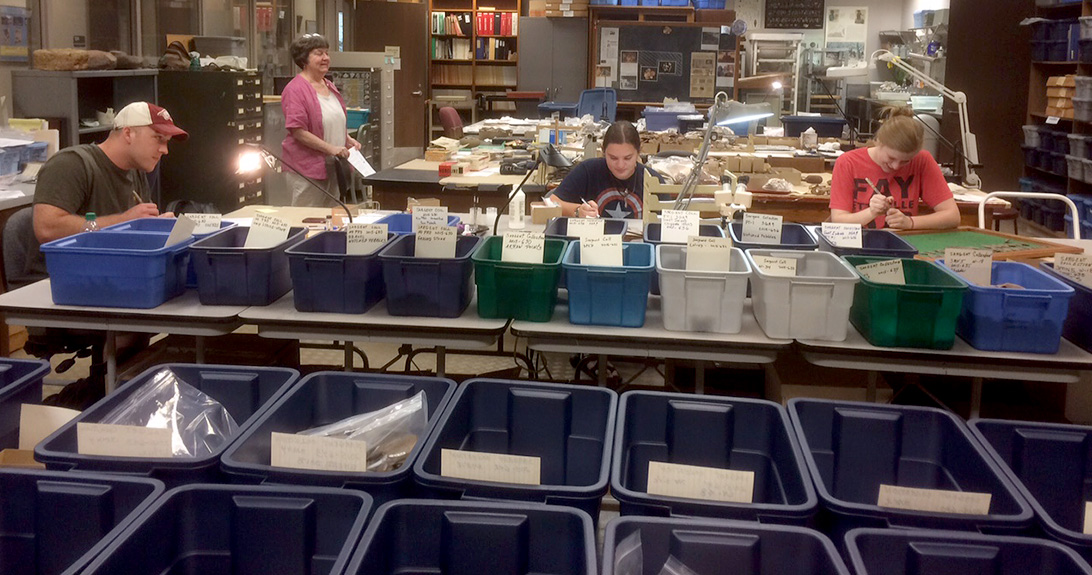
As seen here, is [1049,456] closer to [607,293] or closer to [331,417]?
[607,293]

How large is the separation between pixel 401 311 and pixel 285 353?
0.82m

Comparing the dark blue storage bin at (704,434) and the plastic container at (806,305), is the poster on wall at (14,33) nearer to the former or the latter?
the plastic container at (806,305)

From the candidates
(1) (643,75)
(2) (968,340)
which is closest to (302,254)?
(2) (968,340)

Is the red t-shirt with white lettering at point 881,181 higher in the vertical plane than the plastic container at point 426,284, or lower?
higher

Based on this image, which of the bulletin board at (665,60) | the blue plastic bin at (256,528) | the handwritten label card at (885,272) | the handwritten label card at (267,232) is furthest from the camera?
the bulletin board at (665,60)

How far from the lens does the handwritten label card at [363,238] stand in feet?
8.99

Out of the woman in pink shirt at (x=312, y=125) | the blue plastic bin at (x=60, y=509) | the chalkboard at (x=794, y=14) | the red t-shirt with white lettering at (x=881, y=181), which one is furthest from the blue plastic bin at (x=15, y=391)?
the chalkboard at (x=794, y=14)

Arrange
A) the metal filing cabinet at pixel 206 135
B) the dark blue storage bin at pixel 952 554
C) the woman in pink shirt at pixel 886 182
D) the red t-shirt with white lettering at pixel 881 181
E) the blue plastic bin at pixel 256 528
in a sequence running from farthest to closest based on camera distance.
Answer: the metal filing cabinet at pixel 206 135
the red t-shirt with white lettering at pixel 881 181
the woman in pink shirt at pixel 886 182
the blue plastic bin at pixel 256 528
the dark blue storage bin at pixel 952 554

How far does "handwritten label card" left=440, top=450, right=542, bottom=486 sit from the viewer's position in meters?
1.53

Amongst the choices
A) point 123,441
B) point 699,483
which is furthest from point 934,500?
point 123,441

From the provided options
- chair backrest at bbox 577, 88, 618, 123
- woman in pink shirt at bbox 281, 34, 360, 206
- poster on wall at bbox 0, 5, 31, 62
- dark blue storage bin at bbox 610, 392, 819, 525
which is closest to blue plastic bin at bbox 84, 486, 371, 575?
dark blue storage bin at bbox 610, 392, 819, 525

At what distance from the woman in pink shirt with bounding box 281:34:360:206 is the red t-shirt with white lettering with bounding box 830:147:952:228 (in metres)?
2.75

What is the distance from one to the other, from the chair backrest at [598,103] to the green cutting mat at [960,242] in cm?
598

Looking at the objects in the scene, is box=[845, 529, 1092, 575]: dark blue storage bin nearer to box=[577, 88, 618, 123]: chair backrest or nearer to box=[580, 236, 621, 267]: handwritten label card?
box=[580, 236, 621, 267]: handwritten label card
